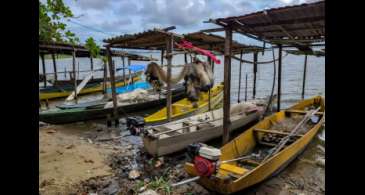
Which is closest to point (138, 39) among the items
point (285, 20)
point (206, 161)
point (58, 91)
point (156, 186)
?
point (285, 20)

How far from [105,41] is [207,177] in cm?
726

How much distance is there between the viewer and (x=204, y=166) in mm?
4109

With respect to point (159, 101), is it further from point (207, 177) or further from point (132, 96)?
point (207, 177)

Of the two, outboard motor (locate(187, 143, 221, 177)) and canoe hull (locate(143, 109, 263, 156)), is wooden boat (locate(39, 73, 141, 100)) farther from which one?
outboard motor (locate(187, 143, 221, 177))

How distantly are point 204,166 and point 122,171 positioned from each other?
2.55 metres

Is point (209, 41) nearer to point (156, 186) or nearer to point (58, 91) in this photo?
point (156, 186)

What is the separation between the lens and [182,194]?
15.5ft

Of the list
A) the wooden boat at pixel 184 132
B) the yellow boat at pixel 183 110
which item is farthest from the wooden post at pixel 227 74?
the yellow boat at pixel 183 110

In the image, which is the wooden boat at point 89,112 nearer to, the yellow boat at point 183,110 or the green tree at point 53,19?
the yellow boat at point 183,110

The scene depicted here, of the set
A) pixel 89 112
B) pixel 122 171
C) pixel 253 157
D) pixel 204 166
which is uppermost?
pixel 89 112

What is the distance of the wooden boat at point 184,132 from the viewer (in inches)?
249

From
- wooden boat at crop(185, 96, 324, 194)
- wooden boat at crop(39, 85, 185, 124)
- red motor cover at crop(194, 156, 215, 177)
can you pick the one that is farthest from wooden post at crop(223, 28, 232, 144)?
wooden boat at crop(39, 85, 185, 124)

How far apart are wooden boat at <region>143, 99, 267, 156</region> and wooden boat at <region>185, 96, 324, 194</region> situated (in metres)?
1.18
